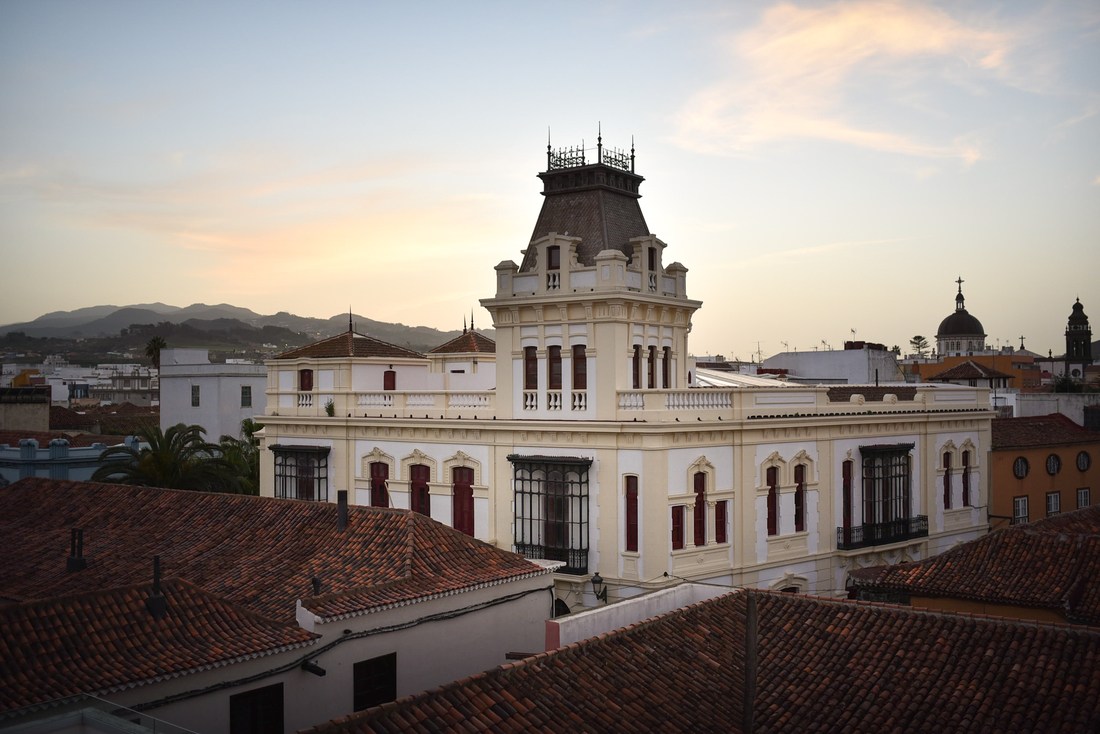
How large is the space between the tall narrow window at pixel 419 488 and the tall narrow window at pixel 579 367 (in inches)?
232

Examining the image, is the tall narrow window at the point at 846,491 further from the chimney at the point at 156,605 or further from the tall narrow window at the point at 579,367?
the chimney at the point at 156,605

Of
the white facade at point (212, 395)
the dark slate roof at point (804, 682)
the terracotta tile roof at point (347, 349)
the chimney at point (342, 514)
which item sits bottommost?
the dark slate roof at point (804, 682)

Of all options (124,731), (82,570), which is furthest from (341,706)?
(82,570)

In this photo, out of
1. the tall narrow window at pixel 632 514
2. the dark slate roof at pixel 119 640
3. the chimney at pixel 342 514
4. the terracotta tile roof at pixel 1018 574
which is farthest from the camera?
the tall narrow window at pixel 632 514

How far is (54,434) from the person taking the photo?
173ft

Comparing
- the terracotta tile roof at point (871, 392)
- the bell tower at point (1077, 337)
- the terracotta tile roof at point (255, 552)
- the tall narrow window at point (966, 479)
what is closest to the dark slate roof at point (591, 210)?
the terracotta tile roof at point (255, 552)

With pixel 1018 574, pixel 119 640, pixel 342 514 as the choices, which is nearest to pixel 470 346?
pixel 342 514

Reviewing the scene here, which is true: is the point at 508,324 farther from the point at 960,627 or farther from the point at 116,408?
the point at 116,408

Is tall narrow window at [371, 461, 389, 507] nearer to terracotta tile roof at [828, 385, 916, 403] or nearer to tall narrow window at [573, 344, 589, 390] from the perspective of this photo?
tall narrow window at [573, 344, 589, 390]

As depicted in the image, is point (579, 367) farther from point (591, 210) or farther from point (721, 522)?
point (721, 522)

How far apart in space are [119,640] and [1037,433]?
38.6m

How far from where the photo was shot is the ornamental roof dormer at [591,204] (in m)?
30.4

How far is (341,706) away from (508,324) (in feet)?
47.9

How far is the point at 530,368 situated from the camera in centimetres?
3038
